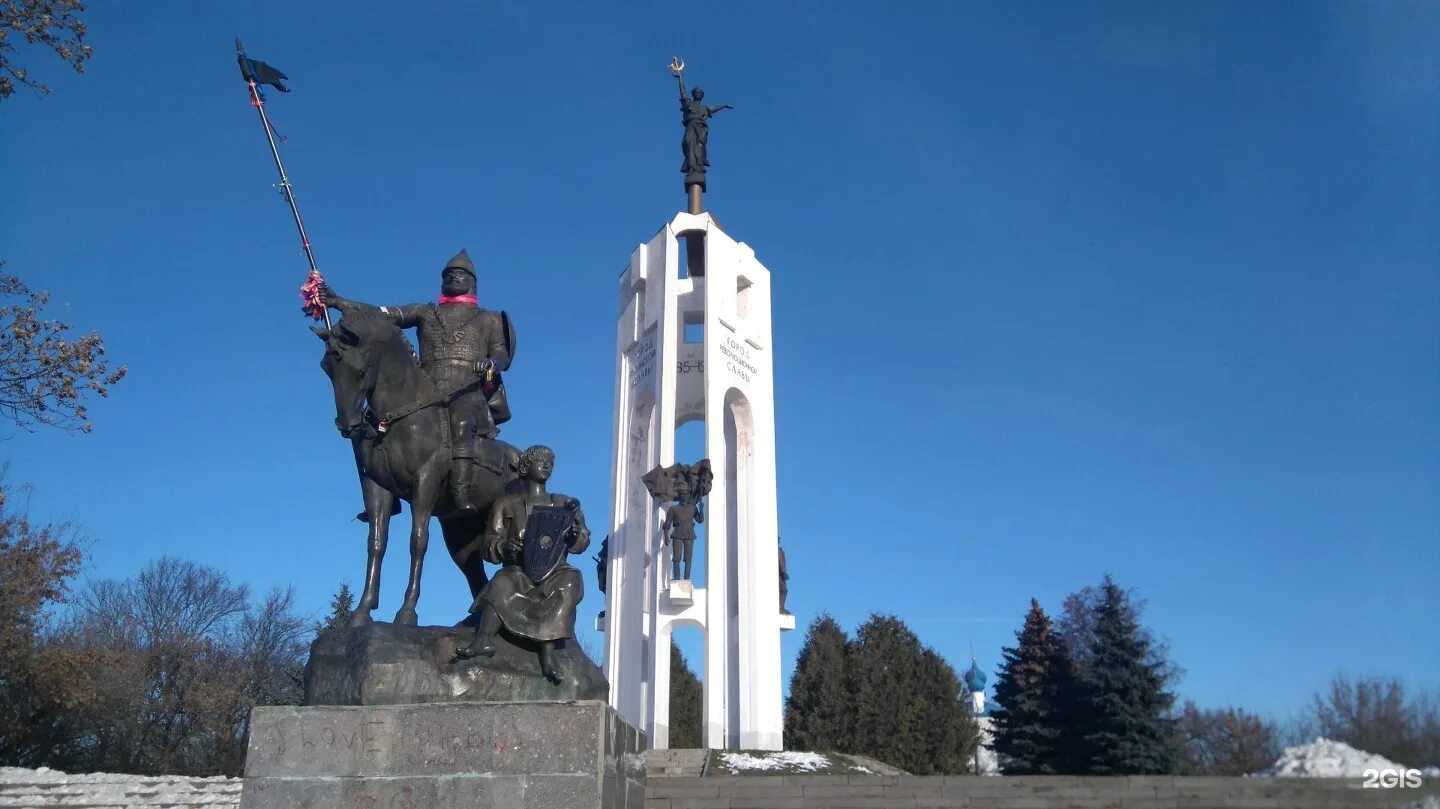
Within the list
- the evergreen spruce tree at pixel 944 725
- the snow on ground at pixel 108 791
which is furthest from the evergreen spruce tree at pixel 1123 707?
the snow on ground at pixel 108 791

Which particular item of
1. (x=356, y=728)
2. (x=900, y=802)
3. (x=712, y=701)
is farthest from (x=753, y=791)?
(x=356, y=728)

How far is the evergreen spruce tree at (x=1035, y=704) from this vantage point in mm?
25234

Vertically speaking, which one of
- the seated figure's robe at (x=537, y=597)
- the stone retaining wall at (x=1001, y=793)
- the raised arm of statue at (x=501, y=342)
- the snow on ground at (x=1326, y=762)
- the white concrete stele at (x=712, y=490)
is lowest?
the stone retaining wall at (x=1001, y=793)

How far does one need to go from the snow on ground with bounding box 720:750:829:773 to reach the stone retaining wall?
242 centimetres

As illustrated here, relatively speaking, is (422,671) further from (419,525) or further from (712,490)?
(712,490)

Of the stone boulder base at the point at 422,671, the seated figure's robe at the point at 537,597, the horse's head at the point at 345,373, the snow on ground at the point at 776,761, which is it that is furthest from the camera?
the snow on ground at the point at 776,761

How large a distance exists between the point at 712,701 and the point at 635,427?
276 inches

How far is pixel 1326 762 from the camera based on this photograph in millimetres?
13719

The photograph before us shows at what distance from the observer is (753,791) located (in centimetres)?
1450

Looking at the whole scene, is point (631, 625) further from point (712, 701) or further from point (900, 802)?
point (900, 802)

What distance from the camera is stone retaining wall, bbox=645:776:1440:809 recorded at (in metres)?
13.4

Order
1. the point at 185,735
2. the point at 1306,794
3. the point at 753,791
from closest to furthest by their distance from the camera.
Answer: the point at 1306,794 → the point at 753,791 → the point at 185,735

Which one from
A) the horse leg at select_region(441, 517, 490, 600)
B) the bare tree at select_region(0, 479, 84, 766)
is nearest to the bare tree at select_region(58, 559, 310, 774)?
the bare tree at select_region(0, 479, 84, 766)

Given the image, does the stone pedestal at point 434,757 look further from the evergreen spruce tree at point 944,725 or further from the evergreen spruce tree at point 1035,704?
the evergreen spruce tree at point 944,725
